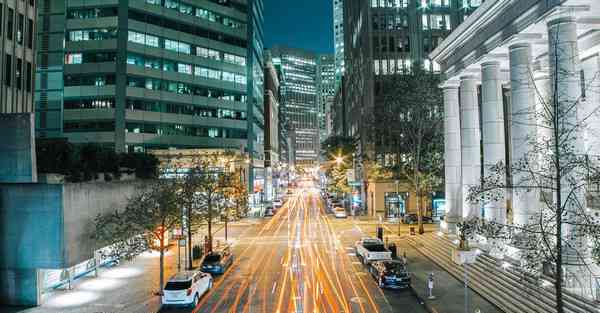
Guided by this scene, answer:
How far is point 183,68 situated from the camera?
69500 mm

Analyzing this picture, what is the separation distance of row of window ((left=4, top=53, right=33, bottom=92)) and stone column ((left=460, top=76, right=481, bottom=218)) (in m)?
32.7

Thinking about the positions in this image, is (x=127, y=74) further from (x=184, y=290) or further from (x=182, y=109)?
(x=184, y=290)

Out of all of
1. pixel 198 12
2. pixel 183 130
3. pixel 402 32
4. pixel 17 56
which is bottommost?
pixel 183 130

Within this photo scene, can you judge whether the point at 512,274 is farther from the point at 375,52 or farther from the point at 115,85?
the point at 115,85

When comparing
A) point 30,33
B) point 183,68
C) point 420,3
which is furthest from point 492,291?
point 183,68

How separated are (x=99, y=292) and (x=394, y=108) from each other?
35.6 m

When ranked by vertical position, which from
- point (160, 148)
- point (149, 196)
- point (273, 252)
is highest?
point (160, 148)

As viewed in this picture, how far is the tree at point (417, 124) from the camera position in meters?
43.2

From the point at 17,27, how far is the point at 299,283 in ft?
90.1

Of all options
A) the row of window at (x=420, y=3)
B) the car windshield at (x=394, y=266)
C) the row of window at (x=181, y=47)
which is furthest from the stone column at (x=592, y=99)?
the row of window at (x=181, y=47)

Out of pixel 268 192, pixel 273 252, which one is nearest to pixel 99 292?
pixel 273 252

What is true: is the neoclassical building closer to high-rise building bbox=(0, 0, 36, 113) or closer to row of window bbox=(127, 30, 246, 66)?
high-rise building bbox=(0, 0, 36, 113)

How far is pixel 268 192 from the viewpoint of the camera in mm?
106875

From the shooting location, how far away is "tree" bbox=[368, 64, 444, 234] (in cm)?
4319
